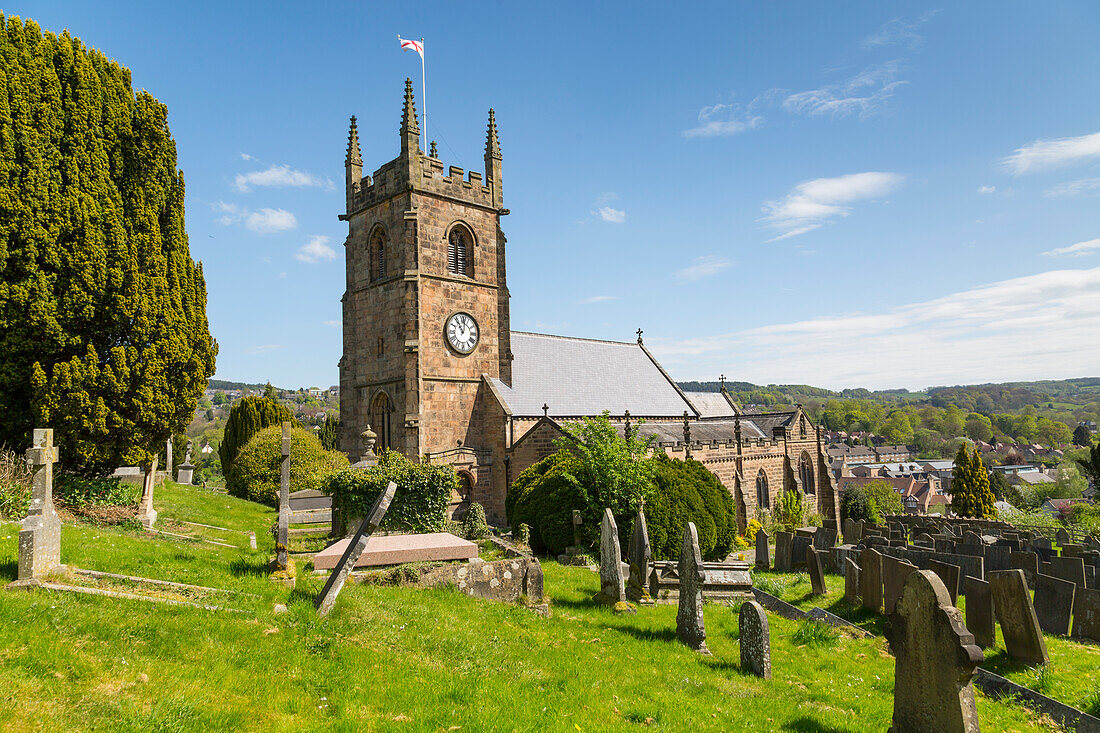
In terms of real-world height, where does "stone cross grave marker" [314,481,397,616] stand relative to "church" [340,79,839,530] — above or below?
below

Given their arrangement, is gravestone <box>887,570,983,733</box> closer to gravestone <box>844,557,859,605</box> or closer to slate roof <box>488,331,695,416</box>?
gravestone <box>844,557,859,605</box>

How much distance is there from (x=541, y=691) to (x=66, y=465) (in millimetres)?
13048

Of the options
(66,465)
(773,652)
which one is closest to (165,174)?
(66,465)

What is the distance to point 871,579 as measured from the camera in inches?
456

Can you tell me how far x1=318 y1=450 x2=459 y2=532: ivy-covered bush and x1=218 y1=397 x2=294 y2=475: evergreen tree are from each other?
2229 centimetres

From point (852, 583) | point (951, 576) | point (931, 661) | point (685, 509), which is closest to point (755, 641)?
point (931, 661)

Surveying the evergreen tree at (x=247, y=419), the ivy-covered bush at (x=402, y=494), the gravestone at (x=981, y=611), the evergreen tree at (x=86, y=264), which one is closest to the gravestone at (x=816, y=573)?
the gravestone at (x=981, y=611)

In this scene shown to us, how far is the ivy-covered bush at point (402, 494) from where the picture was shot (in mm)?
15141

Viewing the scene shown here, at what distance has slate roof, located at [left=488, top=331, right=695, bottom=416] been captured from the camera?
30.0 m

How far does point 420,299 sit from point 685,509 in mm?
14428

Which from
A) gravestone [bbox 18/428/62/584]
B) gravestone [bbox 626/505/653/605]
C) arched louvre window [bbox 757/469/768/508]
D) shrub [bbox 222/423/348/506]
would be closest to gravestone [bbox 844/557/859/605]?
gravestone [bbox 626/505/653/605]

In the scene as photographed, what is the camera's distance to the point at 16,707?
4.10m

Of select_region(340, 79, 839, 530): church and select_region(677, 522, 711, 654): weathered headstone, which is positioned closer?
select_region(677, 522, 711, 654): weathered headstone

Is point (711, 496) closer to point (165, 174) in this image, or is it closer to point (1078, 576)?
point (1078, 576)
